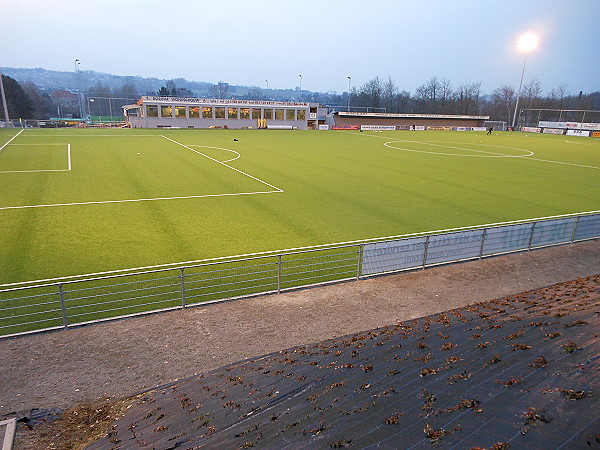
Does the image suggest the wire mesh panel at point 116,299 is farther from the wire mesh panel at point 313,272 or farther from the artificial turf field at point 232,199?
the wire mesh panel at point 313,272

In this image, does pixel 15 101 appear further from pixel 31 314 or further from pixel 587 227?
pixel 587 227

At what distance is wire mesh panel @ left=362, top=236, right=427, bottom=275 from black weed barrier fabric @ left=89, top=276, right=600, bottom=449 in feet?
12.9

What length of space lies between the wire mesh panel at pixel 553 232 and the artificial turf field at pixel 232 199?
380cm

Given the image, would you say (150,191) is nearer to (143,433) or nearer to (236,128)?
(143,433)

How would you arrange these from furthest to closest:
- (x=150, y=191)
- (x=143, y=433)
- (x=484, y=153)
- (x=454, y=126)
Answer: (x=454, y=126)
(x=484, y=153)
(x=150, y=191)
(x=143, y=433)

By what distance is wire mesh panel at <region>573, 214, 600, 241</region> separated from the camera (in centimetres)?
1588

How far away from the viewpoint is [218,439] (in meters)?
5.33

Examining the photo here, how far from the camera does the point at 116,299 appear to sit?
11320mm

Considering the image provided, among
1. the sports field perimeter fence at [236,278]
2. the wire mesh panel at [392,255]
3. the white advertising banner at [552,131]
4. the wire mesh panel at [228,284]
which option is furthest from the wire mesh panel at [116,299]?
the white advertising banner at [552,131]

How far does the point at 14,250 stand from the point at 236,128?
Result: 65635mm

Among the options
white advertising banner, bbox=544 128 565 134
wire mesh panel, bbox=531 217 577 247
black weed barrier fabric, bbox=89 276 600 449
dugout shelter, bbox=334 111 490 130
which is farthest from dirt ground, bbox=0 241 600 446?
white advertising banner, bbox=544 128 565 134

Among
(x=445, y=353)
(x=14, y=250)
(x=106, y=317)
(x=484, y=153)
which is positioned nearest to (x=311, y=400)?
(x=445, y=353)

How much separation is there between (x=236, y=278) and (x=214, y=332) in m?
3.63

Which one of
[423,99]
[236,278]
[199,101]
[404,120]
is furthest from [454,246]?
[423,99]
